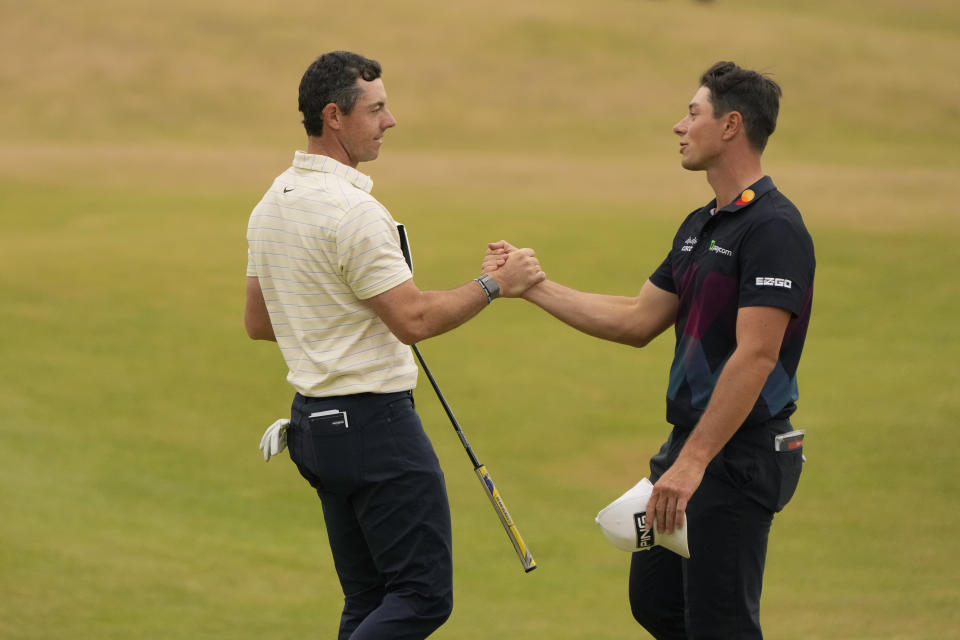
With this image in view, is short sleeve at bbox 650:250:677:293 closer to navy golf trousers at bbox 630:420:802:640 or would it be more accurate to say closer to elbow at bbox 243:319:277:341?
navy golf trousers at bbox 630:420:802:640

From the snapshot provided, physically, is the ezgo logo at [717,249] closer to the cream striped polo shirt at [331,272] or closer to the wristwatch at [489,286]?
the wristwatch at [489,286]

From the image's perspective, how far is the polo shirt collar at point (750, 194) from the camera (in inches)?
150

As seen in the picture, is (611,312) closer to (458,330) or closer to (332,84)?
(332,84)

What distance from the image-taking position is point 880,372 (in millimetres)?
10297

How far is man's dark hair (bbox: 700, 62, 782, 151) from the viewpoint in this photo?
389cm

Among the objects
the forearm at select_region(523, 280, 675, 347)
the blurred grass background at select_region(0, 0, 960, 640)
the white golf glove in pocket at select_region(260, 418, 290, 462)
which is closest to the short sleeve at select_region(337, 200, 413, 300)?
the white golf glove in pocket at select_region(260, 418, 290, 462)

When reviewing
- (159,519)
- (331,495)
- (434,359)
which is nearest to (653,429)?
(434,359)

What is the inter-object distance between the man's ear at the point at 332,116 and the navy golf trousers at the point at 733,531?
157 cm

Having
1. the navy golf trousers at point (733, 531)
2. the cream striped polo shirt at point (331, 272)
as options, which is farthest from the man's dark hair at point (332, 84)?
the navy golf trousers at point (733, 531)

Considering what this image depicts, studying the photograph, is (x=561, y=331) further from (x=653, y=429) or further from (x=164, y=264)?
(x=164, y=264)

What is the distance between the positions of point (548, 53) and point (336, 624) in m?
21.5

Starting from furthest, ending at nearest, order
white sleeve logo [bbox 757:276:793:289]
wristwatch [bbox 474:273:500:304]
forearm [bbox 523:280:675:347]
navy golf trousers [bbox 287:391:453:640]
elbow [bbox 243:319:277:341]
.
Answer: forearm [bbox 523:280:675:347] < elbow [bbox 243:319:277:341] < wristwatch [bbox 474:273:500:304] < navy golf trousers [bbox 287:391:453:640] < white sleeve logo [bbox 757:276:793:289]

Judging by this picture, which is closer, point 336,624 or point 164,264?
point 336,624

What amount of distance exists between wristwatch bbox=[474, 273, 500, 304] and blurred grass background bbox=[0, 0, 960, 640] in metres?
2.31
